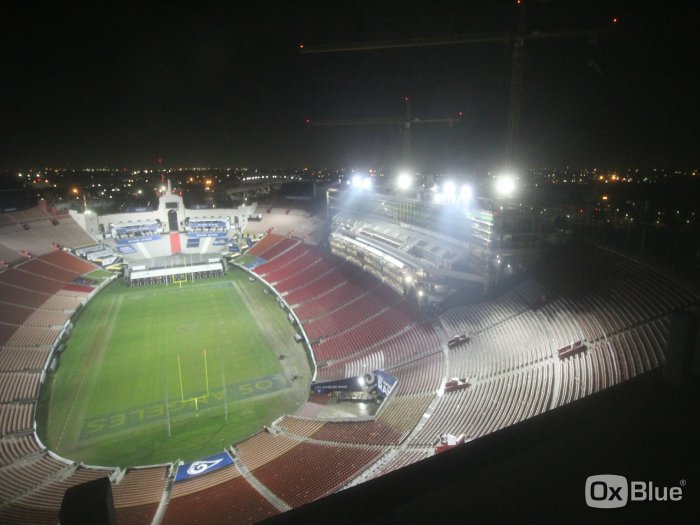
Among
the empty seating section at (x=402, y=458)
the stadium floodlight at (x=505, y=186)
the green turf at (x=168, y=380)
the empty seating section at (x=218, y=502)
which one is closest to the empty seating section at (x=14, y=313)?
the green turf at (x=168, y=380)

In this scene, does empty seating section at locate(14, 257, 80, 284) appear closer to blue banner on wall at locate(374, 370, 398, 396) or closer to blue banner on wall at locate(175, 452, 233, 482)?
blue banner on wall at locate(175, 452, 233, 482)

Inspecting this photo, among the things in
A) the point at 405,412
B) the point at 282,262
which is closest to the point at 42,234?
the point at 282,262

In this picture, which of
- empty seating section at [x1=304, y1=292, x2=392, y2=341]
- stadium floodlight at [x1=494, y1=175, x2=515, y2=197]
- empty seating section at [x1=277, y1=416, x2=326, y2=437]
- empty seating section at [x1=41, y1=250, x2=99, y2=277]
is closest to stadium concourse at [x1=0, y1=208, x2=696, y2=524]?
empty seating section at [x1=277, y1=416, x2=326, y2=437]

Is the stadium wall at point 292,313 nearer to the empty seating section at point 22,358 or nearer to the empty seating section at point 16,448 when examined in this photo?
the empty seating section at point 16,448

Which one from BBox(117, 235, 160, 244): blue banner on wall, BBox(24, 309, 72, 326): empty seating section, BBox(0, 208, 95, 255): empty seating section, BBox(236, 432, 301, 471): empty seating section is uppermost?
BBox(0, 208, 95, 255): empty seating section

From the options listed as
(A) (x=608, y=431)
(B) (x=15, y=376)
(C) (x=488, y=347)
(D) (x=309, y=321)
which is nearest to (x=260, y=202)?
(D) (x=309, y=321)

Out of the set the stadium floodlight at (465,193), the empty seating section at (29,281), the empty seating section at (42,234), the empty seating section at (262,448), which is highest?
the stadium floodlight at (465,193)

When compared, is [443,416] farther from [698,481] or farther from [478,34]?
[478,34]

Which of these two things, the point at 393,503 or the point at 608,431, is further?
the point at 608,431
